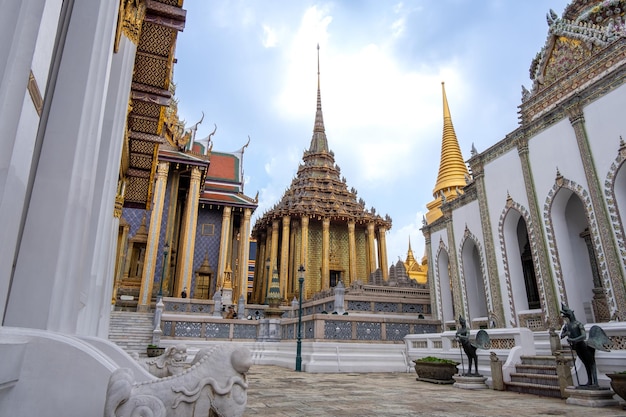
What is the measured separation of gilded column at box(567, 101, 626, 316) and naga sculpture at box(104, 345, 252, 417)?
9.54m

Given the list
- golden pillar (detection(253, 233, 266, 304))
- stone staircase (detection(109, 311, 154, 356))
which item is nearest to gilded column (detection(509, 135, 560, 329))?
stone staircase (detection(109, 311, 154, 356))

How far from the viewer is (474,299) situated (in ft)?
47.8

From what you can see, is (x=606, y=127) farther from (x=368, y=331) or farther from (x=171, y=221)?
(x=171, y=221)

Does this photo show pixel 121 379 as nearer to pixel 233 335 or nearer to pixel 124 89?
pixel 124 89

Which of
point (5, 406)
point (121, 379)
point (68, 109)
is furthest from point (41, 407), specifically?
point (68, 109)

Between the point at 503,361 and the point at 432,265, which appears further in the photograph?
the point at 432,265

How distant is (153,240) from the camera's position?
20.6m

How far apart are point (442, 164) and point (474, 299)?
510 inches

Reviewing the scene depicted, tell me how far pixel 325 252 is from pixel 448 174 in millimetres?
9029

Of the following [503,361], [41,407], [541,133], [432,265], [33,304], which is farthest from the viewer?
[432,265]

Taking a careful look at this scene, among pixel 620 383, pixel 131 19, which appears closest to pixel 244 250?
pixel 131 19

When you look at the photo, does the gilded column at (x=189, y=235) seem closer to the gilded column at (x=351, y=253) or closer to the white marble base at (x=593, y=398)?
the gilded column at (x=351, y=253)

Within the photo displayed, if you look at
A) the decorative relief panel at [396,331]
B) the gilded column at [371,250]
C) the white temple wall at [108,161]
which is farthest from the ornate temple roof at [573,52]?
the gilded column at [371,250]

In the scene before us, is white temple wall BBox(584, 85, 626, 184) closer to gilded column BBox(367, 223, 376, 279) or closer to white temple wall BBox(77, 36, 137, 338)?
white temple wall BBox(77, 36, 137, 338)
